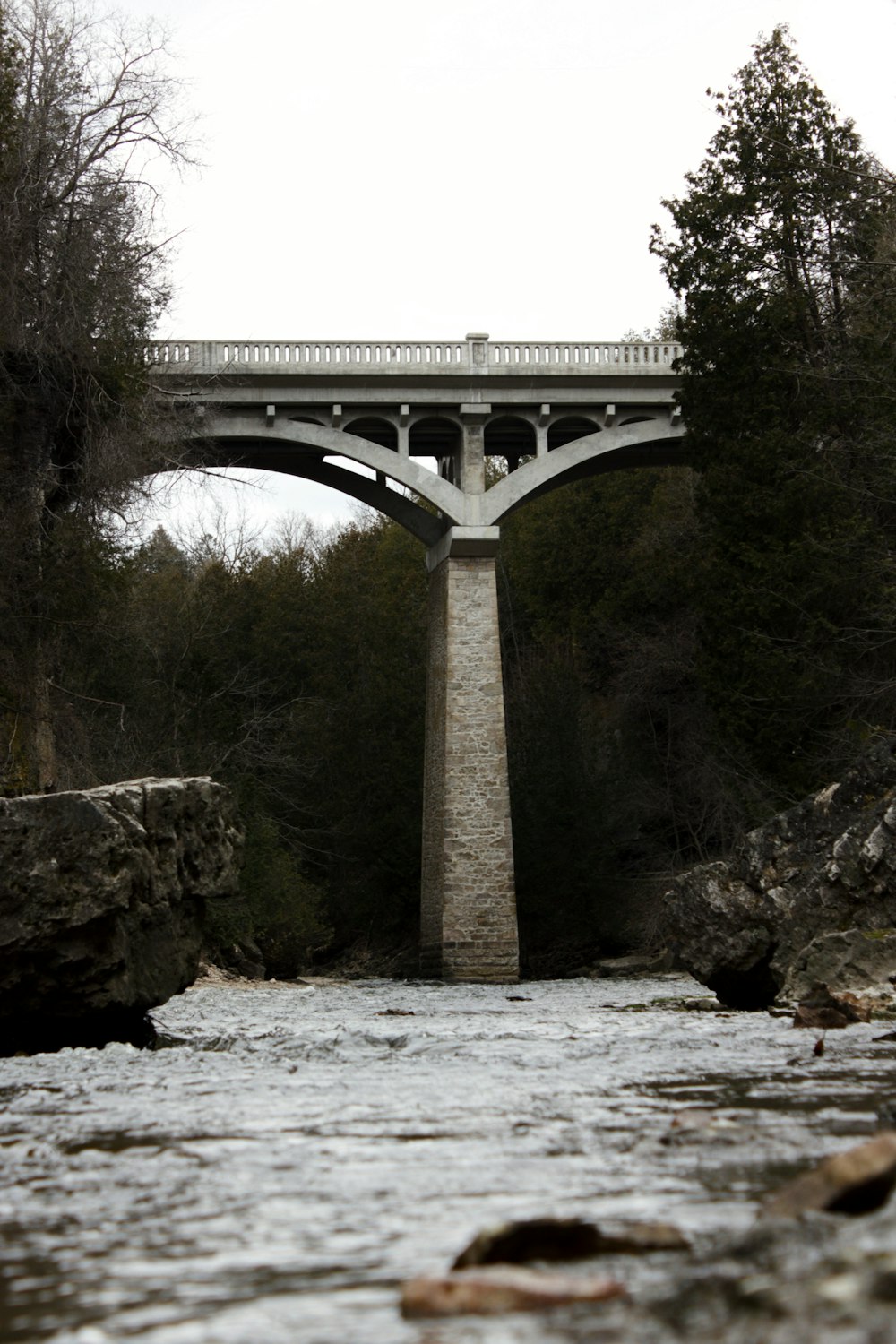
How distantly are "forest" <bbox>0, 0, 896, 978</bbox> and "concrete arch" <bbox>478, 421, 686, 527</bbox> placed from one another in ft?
6.01

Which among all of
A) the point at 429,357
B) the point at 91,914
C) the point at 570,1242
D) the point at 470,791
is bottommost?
the point at 570,1242

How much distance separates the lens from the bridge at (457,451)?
2511 cm

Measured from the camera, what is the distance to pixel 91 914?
8.58 metres

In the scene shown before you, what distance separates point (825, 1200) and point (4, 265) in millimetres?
16485

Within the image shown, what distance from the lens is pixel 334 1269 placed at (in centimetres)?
327

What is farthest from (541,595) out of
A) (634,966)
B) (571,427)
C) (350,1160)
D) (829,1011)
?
(350,1160)

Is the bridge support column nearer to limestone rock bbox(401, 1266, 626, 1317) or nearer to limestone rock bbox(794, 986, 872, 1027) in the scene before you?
limestone rock bbox(794, 986, 872, 1027)

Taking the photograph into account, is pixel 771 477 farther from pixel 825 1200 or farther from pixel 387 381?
pixel 825 1200

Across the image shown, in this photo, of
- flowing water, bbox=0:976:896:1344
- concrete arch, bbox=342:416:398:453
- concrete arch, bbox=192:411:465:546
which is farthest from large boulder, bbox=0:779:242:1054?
concrete arch, bbox=342:416:398:453

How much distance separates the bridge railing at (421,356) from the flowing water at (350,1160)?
1780 cm

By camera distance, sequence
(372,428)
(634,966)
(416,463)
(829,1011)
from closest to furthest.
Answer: (829,1011) < (416,463) < (634,966) < (372,428)

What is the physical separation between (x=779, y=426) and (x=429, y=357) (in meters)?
6.09

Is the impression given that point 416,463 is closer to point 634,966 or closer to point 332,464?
point 332,464

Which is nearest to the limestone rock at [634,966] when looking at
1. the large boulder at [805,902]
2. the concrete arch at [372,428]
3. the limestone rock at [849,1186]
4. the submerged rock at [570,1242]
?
the concrete arch at [372,428]
